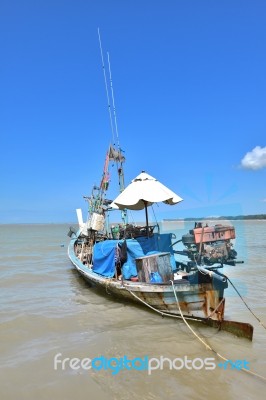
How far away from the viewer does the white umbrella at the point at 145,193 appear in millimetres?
8789

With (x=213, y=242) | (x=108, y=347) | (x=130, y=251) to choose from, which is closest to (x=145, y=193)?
(x=130, y=251)

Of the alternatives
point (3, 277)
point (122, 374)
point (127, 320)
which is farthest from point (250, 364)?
point (3, 277)

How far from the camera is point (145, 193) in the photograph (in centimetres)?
888

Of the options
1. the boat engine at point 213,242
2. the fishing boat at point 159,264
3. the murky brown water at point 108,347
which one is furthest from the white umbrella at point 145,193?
the boat engine at point 213,242

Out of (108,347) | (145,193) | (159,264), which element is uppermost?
(145,193)

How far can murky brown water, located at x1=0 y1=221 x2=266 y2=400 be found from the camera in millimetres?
4742

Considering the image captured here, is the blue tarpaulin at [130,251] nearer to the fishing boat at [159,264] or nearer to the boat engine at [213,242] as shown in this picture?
the fishing boat at [159,264]

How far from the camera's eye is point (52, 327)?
25.2 ft

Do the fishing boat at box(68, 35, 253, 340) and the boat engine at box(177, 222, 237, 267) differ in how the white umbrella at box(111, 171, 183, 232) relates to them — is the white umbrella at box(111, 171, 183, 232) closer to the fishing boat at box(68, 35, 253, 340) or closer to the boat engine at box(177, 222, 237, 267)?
the fishing boat at box(68, 35, 253, 340)

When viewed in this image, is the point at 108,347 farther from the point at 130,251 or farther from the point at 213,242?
the point at 213,242

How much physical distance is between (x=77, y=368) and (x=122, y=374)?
0.82 m

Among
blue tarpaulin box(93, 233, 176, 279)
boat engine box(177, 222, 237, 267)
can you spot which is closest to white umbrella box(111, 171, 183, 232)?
blue tarpaulin box(93, 233, 176, 279)

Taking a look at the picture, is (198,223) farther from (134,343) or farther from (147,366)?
(147,366)

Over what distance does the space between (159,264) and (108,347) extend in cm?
249
